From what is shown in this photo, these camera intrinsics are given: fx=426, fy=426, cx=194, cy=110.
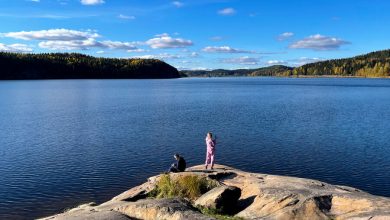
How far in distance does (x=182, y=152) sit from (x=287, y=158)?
1184cm

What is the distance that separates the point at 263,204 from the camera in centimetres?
2542

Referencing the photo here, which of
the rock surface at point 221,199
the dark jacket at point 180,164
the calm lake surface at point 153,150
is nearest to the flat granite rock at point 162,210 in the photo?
the rock surface at point 221,199

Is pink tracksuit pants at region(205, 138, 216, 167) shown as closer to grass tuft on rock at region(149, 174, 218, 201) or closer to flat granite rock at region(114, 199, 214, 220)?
grass tuft on rock at region(149, 174, 218, 201)

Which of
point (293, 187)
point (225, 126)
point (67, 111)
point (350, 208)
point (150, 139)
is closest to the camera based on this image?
point (350, 208)

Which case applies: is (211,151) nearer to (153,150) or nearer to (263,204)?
(263,204)

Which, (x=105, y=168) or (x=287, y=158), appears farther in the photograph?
(x=287, y=158)

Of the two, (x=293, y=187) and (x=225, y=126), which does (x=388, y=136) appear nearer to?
(x=225, y=126)

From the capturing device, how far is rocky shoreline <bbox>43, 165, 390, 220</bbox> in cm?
2194

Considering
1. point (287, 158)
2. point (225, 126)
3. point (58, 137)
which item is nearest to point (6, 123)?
point (58, 137)

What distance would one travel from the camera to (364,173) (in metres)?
39.9

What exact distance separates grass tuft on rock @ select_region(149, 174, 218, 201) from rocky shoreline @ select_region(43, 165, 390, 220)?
91cm

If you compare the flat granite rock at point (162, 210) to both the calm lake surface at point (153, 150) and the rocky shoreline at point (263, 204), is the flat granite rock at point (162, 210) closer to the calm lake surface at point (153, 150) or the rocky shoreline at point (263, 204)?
the rocky shoreline at point (263, 204)

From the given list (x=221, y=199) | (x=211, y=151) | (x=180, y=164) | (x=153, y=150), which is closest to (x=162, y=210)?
(x=221, y=199)

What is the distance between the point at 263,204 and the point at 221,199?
252 centimetres
